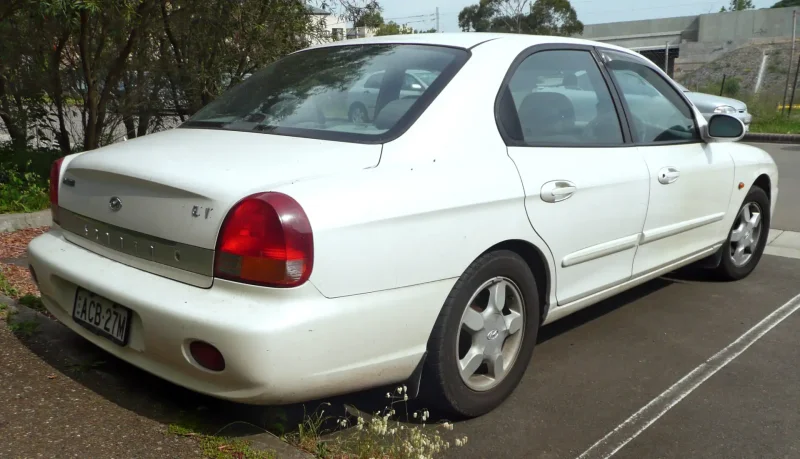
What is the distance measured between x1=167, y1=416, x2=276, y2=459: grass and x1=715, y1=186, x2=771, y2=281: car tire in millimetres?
3676

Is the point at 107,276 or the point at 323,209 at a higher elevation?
the point at 323,209

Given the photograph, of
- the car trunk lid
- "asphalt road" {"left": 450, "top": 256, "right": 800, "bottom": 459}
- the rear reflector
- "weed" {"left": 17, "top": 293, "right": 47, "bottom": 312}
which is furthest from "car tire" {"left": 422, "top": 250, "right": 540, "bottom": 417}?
"weed" {"left": 17, "top": 293, "right": 47, "bottom": 312}

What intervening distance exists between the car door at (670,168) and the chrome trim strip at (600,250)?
143mm

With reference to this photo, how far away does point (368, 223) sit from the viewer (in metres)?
2.55

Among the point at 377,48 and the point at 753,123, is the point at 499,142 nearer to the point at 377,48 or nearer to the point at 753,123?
the point at 377,48

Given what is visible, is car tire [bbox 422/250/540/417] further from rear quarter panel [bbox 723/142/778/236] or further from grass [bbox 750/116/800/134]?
grass [bbox 750/116/800/134]

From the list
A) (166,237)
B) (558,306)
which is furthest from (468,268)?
(166,237)

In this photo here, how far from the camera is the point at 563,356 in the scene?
3.92 meters

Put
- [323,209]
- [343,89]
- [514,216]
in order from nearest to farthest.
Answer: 1. [323,209]
2. [514,216]
3. [343,89]

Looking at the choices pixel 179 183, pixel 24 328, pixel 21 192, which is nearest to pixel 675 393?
pixel 179 183

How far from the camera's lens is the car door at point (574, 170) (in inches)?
128

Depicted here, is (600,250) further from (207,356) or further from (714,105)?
(714,105)

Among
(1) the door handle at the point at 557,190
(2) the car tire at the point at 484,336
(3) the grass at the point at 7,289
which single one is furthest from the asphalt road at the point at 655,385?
(3) the grass at the point at 7,289

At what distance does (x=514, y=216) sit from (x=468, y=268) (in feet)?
1.07
